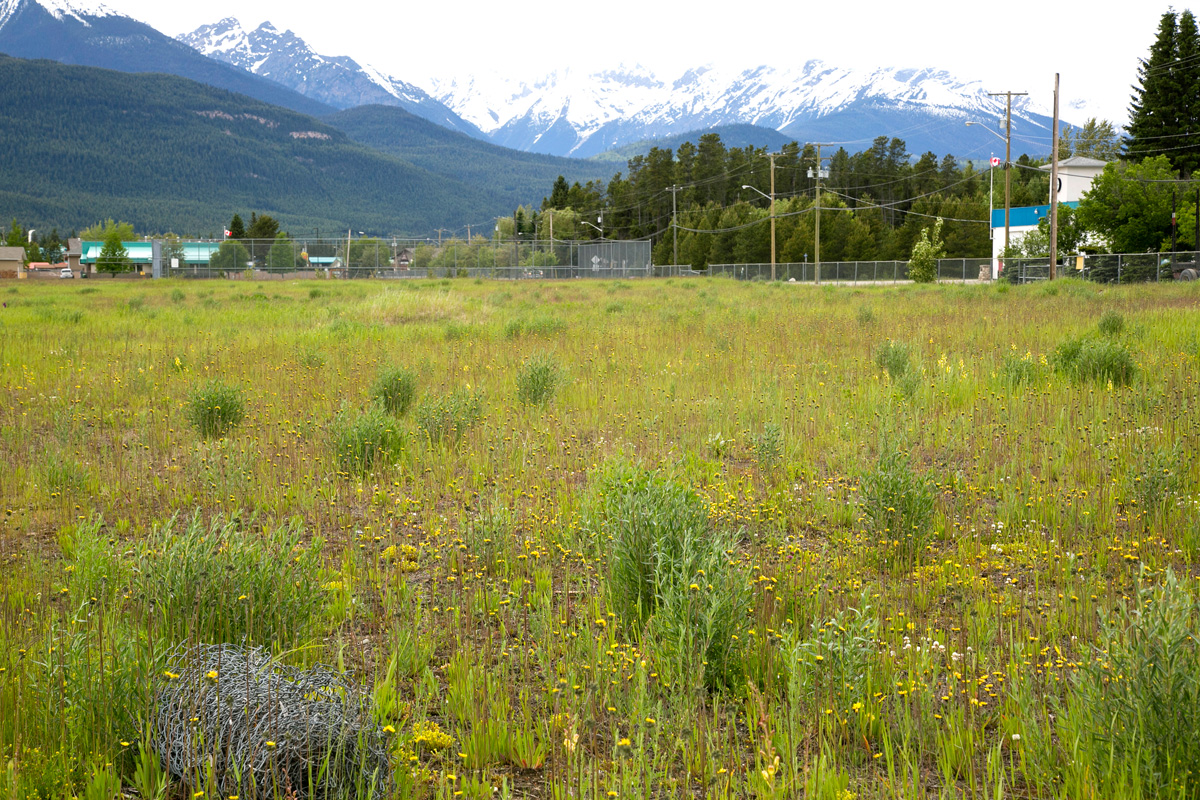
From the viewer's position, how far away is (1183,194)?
2121 inches

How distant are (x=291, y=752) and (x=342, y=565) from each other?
212cm

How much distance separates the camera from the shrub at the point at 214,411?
8289 millimetres

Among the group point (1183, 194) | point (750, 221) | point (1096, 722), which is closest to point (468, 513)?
point (1096, 722)

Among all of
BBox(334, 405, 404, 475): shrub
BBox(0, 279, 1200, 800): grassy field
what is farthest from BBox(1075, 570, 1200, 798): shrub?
BBox(334, 405, 404, 475): shrub

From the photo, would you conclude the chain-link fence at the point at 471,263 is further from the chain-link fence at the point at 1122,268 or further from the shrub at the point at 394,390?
the shrub at the point at 394,390

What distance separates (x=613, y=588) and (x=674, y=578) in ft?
1.26

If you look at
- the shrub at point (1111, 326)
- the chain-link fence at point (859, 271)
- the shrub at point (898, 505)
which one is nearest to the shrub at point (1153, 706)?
the shrub at point (898, 505)

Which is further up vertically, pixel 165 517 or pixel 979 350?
pixel 979 350

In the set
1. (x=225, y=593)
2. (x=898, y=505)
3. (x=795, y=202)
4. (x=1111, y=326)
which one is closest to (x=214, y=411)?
(x=225, y=593)

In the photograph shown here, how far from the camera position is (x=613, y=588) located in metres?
4.24

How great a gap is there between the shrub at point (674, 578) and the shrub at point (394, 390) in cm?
483

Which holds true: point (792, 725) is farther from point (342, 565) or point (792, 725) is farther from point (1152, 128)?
point (1152, 128)

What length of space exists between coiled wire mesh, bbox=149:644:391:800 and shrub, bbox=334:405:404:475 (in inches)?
159

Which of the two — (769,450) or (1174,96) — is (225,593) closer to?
(769,450)
